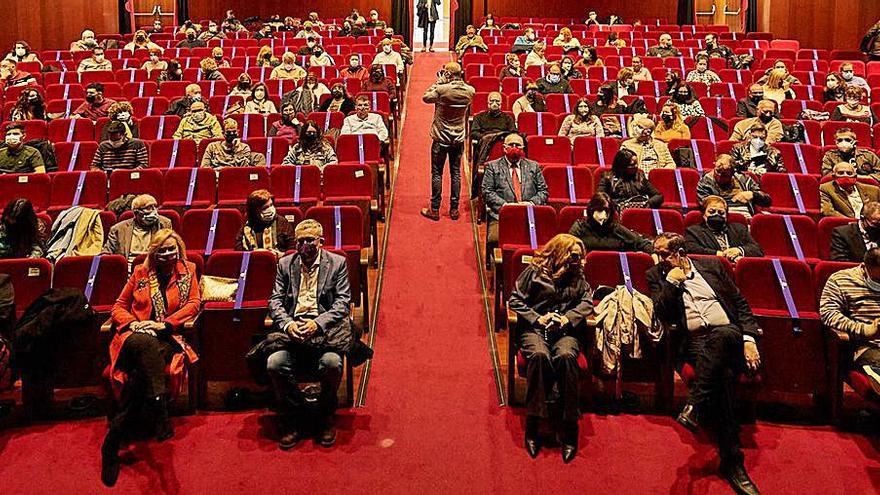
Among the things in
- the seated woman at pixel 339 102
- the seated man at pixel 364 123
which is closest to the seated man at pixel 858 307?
the seated man at pixel 364 123

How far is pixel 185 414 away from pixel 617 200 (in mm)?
2346

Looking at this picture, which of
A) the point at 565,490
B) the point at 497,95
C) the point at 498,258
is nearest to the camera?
the point at 565,490

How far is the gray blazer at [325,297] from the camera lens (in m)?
2.66

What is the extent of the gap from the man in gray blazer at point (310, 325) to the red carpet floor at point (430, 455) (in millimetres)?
133

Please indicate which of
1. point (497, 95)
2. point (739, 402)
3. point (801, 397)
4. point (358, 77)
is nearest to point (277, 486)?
point (739, 402)

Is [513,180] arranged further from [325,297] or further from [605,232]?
[325,297]

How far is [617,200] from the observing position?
3.93 metres

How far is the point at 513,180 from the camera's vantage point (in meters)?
4.10

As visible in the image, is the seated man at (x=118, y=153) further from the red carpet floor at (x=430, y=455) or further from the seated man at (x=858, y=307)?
the seated man at (x=858, y=307)

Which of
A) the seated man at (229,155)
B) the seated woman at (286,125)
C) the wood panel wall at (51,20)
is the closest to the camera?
the seated man at (229,155)

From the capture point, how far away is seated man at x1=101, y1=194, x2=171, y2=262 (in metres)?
3.29

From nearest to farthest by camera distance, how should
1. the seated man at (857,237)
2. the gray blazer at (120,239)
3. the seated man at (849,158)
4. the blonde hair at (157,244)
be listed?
1. the blonde hair at (157,244)
2. the seated man at (857,237)
3. the gray blazer at (120,239)
4. the seated man at (849,158)

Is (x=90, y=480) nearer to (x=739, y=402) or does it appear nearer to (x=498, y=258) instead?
(x=498, y=258)

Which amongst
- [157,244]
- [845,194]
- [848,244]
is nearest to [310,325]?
[157,244]
